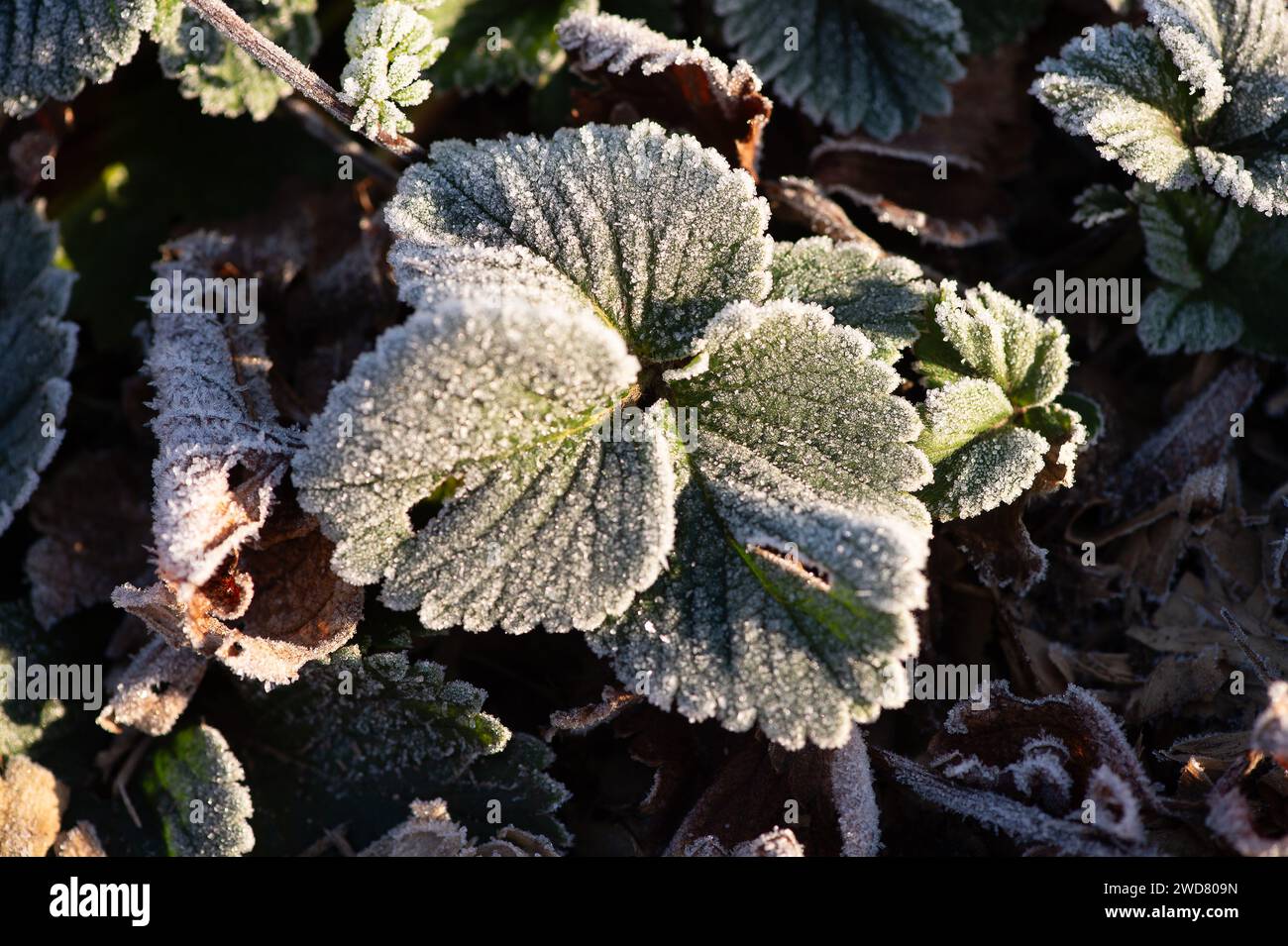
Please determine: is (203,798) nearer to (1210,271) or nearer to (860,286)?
(860,286)

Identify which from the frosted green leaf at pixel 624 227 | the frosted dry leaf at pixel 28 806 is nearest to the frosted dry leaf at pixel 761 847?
the frosted green leaf at pixel 624 227

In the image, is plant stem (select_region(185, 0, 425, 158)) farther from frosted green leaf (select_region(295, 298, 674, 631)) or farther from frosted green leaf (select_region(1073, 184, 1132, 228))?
frosted green leaf (select_region(1073, 184, 1132, 228))

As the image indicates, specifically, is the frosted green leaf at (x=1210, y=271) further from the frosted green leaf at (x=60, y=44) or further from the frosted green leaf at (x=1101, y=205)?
the frosted green leaf at (x=60, y=44)

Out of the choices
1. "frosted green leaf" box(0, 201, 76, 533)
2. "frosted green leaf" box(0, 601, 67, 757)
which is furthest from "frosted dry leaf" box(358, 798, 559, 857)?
"frosted green leaf" box(0, 201, 76, 533)

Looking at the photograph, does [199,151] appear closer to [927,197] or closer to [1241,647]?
[927,197]

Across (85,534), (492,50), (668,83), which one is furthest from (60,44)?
(668,83)
